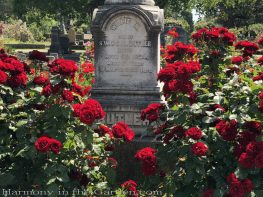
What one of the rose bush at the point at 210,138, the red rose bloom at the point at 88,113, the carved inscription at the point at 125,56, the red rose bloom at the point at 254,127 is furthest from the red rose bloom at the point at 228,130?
the carved inscription at the point at 125,56

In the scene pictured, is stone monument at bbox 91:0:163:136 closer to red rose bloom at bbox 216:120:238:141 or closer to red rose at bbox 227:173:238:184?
red rose bloom at bbox 216:120:238:141

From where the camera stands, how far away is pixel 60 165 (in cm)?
435

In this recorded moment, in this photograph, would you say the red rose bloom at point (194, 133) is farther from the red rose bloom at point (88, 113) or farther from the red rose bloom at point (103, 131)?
the red rose bloom at point (103, 131)

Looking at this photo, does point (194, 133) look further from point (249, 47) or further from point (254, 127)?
point (249, 47)

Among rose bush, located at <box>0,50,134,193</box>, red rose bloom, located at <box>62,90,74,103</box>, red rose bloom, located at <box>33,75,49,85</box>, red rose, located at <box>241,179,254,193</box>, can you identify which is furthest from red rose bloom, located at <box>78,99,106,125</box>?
red rose, located at <box>241,179,254,193</box>

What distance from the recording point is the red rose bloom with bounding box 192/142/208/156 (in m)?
4.21

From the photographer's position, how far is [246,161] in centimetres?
400

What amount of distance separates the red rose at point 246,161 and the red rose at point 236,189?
0.16 meters

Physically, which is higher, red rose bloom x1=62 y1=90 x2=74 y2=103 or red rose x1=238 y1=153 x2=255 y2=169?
red rose bloom x1=62 y1=90 x2=74 y2=103

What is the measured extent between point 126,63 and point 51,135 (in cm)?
303

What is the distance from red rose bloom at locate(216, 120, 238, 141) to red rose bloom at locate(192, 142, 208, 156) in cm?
19

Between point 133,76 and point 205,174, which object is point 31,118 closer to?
point 205,174

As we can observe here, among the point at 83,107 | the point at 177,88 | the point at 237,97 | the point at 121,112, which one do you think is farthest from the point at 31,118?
the point at 121,112

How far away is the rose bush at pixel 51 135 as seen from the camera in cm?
437
